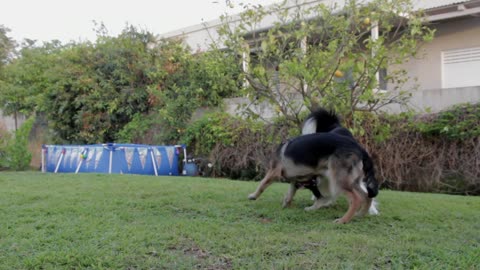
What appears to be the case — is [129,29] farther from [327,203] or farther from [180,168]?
[327,203]

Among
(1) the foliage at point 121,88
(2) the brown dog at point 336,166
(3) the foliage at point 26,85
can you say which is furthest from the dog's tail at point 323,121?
(3) the foliage at point 26,85

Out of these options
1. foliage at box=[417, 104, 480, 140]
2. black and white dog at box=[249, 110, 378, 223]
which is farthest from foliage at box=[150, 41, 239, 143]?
black and white dog at box=[249, 110, 378, 223]

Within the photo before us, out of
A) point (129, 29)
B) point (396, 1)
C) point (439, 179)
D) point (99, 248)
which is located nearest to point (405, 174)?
point (439, 179)

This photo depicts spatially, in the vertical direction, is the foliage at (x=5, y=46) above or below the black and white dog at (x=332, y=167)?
above

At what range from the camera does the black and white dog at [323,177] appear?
4.59m

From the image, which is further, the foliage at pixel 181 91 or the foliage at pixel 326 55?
the foliage at pixel 181 91

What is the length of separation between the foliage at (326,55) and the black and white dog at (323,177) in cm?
55

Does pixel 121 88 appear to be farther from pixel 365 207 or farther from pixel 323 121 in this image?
pixel 365 207

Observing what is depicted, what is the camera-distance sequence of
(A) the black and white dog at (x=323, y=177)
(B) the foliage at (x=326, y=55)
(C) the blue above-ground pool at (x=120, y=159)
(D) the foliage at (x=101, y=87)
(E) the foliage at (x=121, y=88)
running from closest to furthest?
1. (A) the black and white dog at (x=323, y=177)
2. (B) the foliage at (x=326, y=55)
3. (C) the blue above-ground pool at (x=120, y=159)
4. (E) the foliage at (x=121, y=88)
5. (D) the foliage at (x=101, y=87)

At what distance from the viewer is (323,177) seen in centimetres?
482

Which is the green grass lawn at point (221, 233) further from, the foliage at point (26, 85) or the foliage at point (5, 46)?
the foliage at point (5, 46)

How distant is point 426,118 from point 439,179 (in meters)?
1.29

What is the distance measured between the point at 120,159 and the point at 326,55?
696 centimetres

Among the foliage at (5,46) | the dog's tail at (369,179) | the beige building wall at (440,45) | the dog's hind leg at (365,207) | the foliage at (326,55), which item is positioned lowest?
the dog's hind leg at (365,207)
